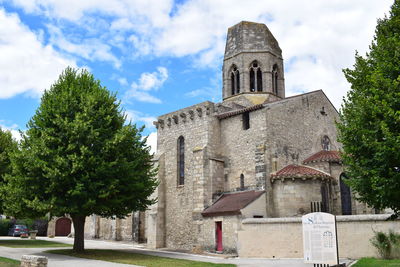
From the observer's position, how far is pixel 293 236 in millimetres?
20859

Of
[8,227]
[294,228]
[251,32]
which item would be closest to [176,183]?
[294,228]

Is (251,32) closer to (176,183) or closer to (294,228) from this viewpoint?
(176,183)

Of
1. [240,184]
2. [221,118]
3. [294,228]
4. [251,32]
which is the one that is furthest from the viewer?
[251,32]

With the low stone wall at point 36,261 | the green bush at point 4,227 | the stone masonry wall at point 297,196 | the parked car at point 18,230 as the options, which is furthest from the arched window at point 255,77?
the green bush at point 4,227

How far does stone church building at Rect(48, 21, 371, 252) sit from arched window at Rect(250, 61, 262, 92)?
0.27 feet

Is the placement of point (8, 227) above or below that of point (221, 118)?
below

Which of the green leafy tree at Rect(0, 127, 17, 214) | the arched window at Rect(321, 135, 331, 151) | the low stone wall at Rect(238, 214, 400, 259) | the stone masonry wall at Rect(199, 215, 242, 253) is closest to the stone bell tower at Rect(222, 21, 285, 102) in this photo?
the arched window at Rect(321, 135, 331, 151)

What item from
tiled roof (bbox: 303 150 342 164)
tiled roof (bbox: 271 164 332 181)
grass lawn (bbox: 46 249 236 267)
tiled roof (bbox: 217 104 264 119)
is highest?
tiled roof (bbox: 217 104 264 119)

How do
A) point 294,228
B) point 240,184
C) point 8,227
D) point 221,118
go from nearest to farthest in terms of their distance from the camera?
point 294,228
point 240,184
point 221,118
point 8,227

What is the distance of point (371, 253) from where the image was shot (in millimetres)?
18734

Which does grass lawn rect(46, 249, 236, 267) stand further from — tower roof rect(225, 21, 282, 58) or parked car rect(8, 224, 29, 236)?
tower roof rect(225, 21, 282, 58)

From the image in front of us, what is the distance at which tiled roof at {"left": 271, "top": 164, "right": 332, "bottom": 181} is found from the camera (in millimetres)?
23766

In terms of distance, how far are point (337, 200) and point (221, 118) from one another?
9794 mm

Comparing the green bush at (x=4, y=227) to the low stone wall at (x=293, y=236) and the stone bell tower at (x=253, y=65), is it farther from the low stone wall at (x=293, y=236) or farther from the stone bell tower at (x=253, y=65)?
the low stone wall at (x=293, y=236)
